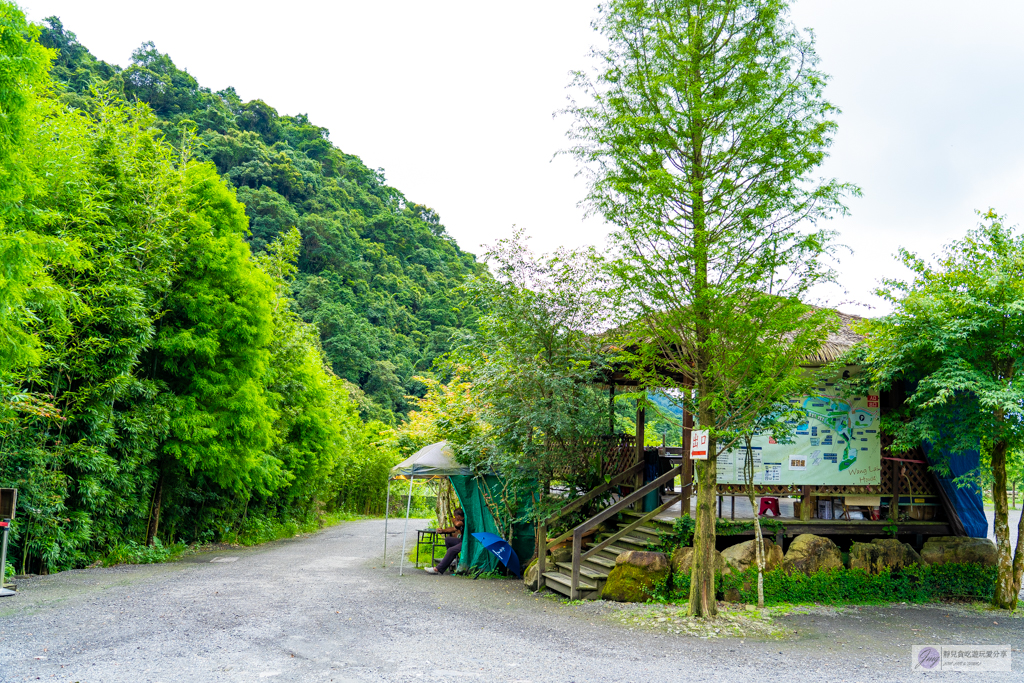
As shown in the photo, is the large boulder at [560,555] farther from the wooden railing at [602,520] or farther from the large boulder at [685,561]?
the large boulder at [685,561]

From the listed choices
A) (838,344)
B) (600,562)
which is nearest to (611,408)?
(600,562)

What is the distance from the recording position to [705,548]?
6.61 meters

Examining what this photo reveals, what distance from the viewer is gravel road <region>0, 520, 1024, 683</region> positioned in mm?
4797

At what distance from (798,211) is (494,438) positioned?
485 centimetres

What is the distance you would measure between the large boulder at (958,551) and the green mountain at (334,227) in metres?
22.1

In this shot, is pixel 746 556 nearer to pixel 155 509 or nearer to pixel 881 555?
pixel 881 555

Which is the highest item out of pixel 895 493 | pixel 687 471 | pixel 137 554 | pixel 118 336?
pixel 118 336

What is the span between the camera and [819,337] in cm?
664

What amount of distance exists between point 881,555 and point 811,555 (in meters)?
1.06

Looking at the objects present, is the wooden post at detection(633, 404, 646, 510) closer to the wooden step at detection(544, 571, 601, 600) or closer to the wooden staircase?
the wooden staircase

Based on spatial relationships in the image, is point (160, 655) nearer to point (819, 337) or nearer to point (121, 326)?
point (121, 326)

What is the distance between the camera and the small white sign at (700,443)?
6.41 meters

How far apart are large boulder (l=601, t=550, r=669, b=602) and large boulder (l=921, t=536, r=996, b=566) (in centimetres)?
366

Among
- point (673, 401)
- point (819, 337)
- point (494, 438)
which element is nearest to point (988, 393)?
point (819, 337)
